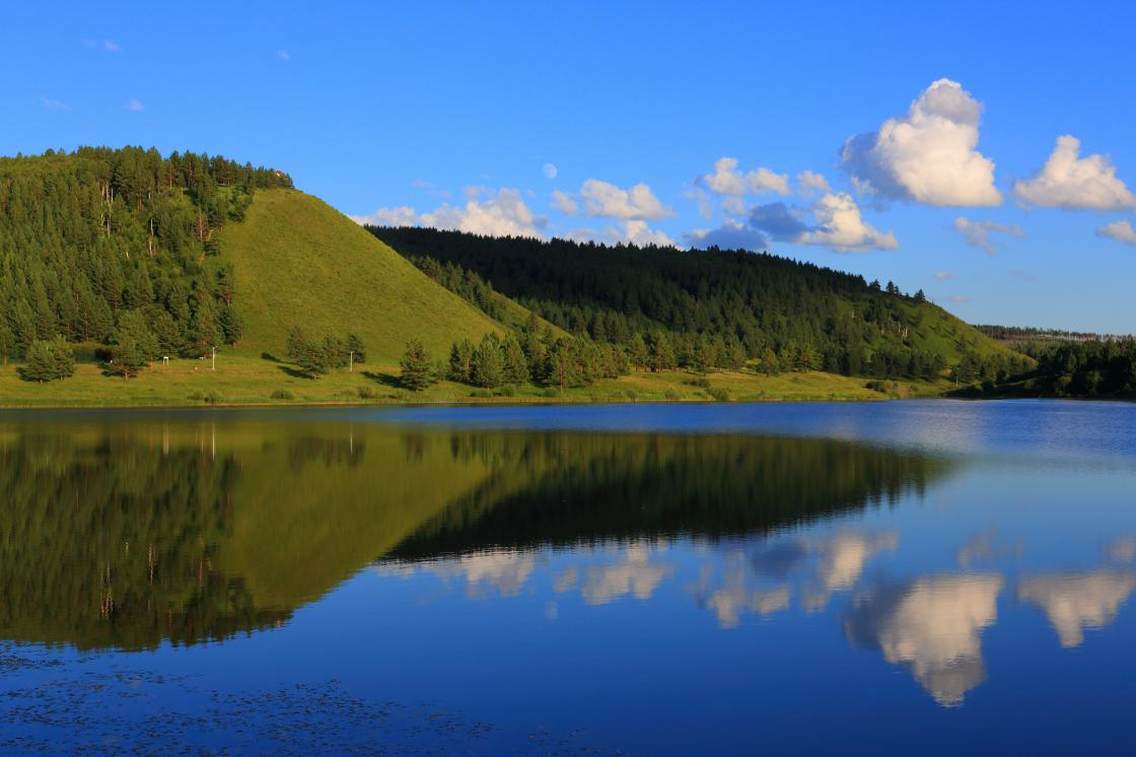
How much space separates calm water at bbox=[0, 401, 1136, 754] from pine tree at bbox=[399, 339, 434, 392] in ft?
406

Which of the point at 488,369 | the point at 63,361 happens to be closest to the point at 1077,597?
the point at 488,369

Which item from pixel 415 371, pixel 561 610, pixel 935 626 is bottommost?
pixel 561 610

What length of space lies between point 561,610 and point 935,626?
978cm

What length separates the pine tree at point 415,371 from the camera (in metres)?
187

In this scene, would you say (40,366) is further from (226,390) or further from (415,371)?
(415,371)

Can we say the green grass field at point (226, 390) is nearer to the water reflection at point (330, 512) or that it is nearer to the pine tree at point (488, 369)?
the pine tree at point (488, 369)

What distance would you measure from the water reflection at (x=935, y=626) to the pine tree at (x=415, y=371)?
160m

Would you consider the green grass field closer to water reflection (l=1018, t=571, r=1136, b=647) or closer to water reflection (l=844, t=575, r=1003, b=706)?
water reflection (l=844, t=575, r=1003, b=706)

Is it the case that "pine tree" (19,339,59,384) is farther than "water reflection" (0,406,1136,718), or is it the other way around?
"pine tree" (19,339,59,384)

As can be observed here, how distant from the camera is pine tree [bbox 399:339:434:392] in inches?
7367

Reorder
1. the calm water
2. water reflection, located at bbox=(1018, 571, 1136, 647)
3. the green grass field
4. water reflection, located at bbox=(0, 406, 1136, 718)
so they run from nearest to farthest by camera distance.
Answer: the calm water → water reflection, located at bbox=(1018, 571, 1136, 647) → water reflection, located at bbox=(0, 406, 1136, 718) → the green grass field

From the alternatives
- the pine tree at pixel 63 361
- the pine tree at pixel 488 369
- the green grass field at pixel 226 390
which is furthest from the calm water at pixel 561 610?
the pine tree at pixel 488 369

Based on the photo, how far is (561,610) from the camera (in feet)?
92.1

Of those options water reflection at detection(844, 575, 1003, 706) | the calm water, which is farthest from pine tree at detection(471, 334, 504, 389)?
water reflection at detection(844, 575, 1003, 706)
